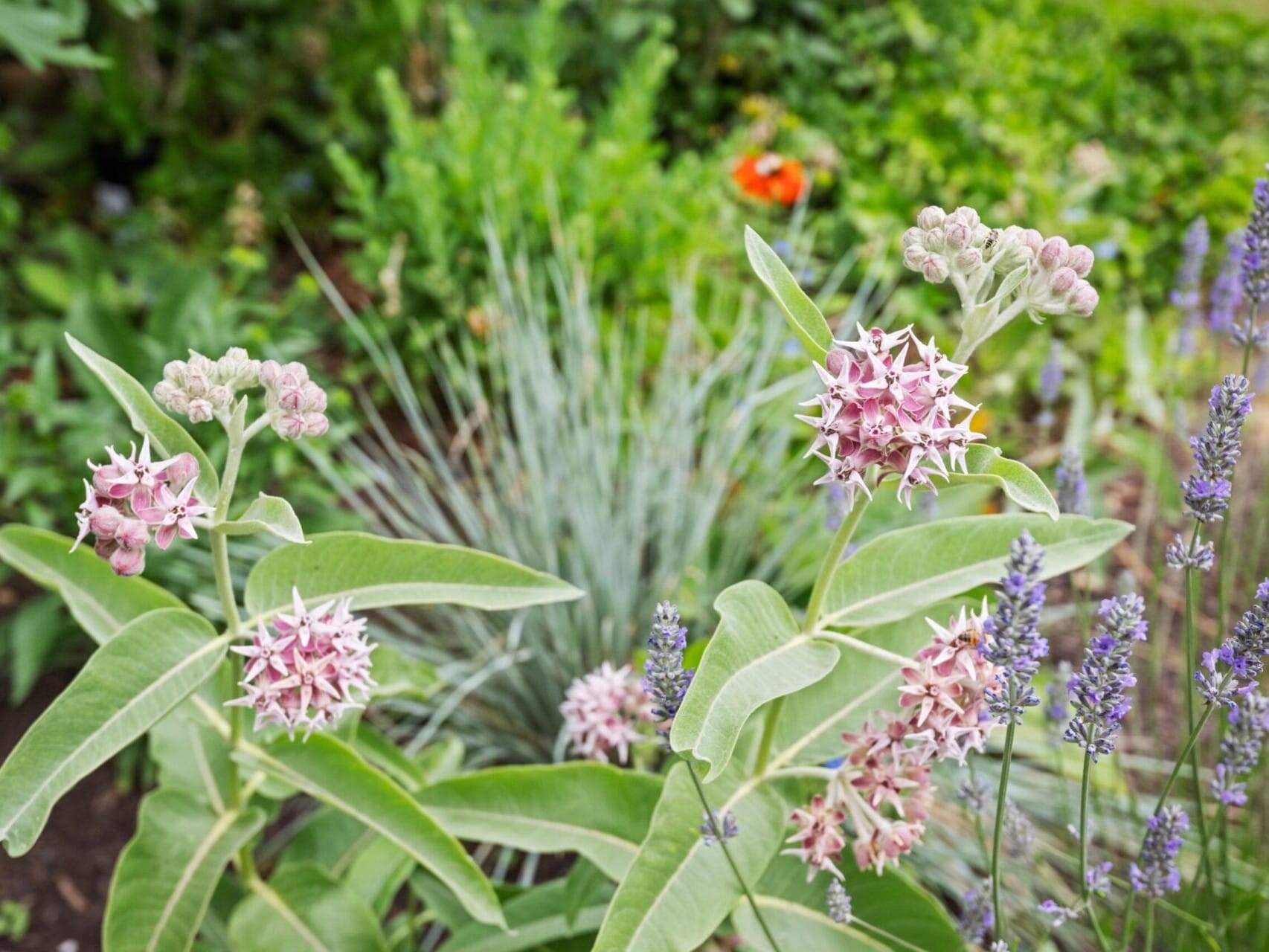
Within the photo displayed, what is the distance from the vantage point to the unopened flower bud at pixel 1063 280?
0.89m

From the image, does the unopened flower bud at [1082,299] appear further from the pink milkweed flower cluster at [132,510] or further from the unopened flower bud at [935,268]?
the pink milkweed flower cluster at [132,510]

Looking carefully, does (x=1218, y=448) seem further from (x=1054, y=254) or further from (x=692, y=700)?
(x=692, y=700)

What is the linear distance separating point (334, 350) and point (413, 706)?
1.40 meters

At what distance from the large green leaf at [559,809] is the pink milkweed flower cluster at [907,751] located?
0.18 meters

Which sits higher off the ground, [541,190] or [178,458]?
[541,190]

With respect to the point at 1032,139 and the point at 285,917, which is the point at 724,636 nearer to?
the point at 285,917

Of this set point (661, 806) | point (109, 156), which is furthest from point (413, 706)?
point (109, 156)

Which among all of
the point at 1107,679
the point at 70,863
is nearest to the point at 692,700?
the point at 1107,679

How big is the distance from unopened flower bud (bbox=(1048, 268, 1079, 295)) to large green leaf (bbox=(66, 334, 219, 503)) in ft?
2.41

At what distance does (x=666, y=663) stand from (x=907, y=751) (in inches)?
9.9

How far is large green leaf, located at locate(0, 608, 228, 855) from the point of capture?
911 millimetres

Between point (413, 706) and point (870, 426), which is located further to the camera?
point (413, 706)

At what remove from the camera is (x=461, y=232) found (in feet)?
8.19

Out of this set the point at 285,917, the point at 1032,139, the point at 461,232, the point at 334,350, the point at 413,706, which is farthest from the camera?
the point at 1032,139
